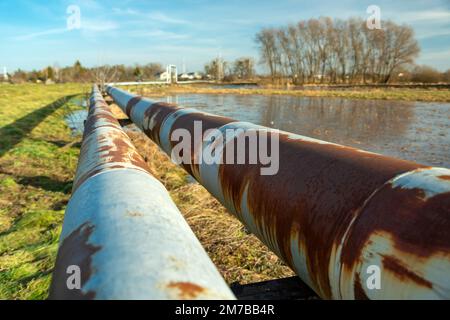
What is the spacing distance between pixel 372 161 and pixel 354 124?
1318 cm

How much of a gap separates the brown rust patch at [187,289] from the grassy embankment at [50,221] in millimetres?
2250

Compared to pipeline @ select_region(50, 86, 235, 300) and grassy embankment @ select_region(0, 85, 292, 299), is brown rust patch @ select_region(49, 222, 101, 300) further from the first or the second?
grassy embankment @ select_region(0, 85, 292, 299)

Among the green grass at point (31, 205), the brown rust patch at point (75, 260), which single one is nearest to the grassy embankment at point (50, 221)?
the green grass at point (31, 205)

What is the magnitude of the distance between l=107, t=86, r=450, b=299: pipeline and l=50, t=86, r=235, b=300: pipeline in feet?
1.38

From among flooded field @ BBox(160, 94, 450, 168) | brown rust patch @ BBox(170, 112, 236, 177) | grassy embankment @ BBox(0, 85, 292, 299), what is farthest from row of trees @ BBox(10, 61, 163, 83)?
brown rust patch @ BBox(170, 112, 236, 177)

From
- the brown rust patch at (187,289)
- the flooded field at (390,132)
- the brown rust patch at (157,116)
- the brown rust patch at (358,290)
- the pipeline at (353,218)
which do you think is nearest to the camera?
the brown rust patch at (187,289)

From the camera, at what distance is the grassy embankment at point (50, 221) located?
303 cm

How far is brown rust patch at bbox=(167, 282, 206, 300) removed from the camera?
2.40 feet

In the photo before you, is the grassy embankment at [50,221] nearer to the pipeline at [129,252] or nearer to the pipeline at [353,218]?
the pipeline at [353,218]

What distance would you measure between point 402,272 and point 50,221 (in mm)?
4232

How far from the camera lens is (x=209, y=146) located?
7.64ft

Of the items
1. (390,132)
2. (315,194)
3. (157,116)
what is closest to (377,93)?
(390,132)
